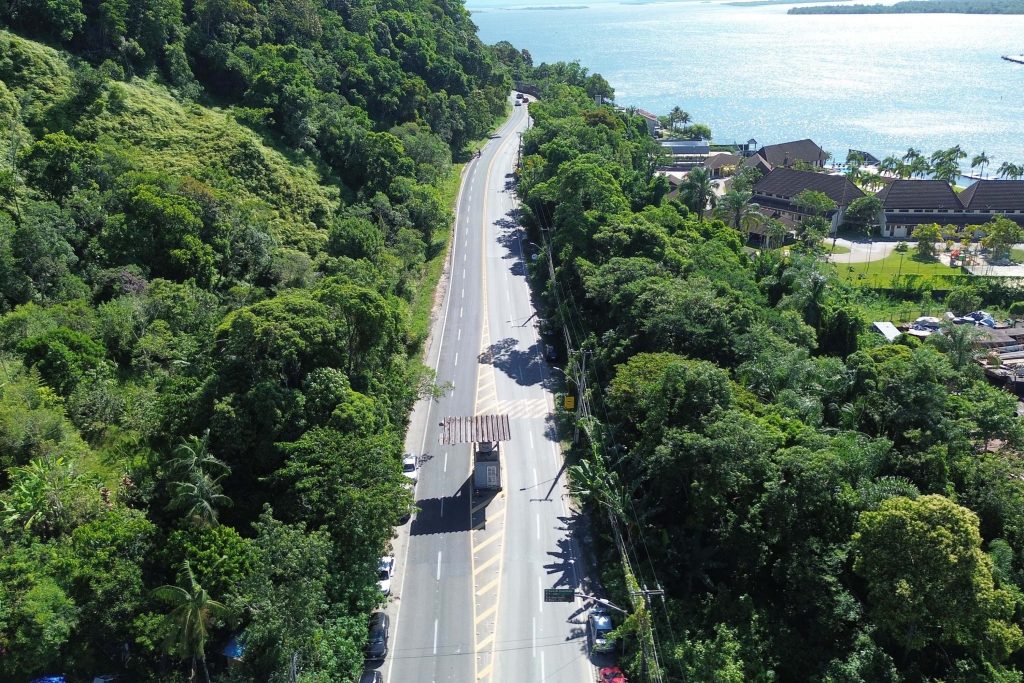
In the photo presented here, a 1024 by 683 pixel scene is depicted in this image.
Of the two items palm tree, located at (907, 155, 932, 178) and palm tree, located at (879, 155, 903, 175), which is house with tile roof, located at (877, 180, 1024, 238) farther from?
palm tree, located at (879, 155, 903, 175)

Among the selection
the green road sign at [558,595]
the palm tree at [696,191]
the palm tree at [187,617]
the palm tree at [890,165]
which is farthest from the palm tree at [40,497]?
the palm tree at [890,165]

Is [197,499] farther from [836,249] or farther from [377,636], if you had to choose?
[836,249]

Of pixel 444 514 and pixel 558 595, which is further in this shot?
pixel 444 514

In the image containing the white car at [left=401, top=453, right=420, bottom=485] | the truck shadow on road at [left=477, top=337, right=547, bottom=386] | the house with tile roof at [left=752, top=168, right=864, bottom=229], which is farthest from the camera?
the house with tile roof at [left=752, top=168, right=864, bottom=229]

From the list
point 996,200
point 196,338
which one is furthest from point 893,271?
point 196,338

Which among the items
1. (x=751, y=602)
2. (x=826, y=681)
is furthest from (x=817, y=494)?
(x=826, y=681)

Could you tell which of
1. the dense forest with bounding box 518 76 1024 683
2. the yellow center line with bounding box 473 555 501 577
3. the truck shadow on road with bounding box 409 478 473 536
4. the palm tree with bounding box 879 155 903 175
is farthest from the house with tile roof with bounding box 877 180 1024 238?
the yellow center line with bounding box 473 555 501 577

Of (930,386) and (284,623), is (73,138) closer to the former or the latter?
(284,623)
